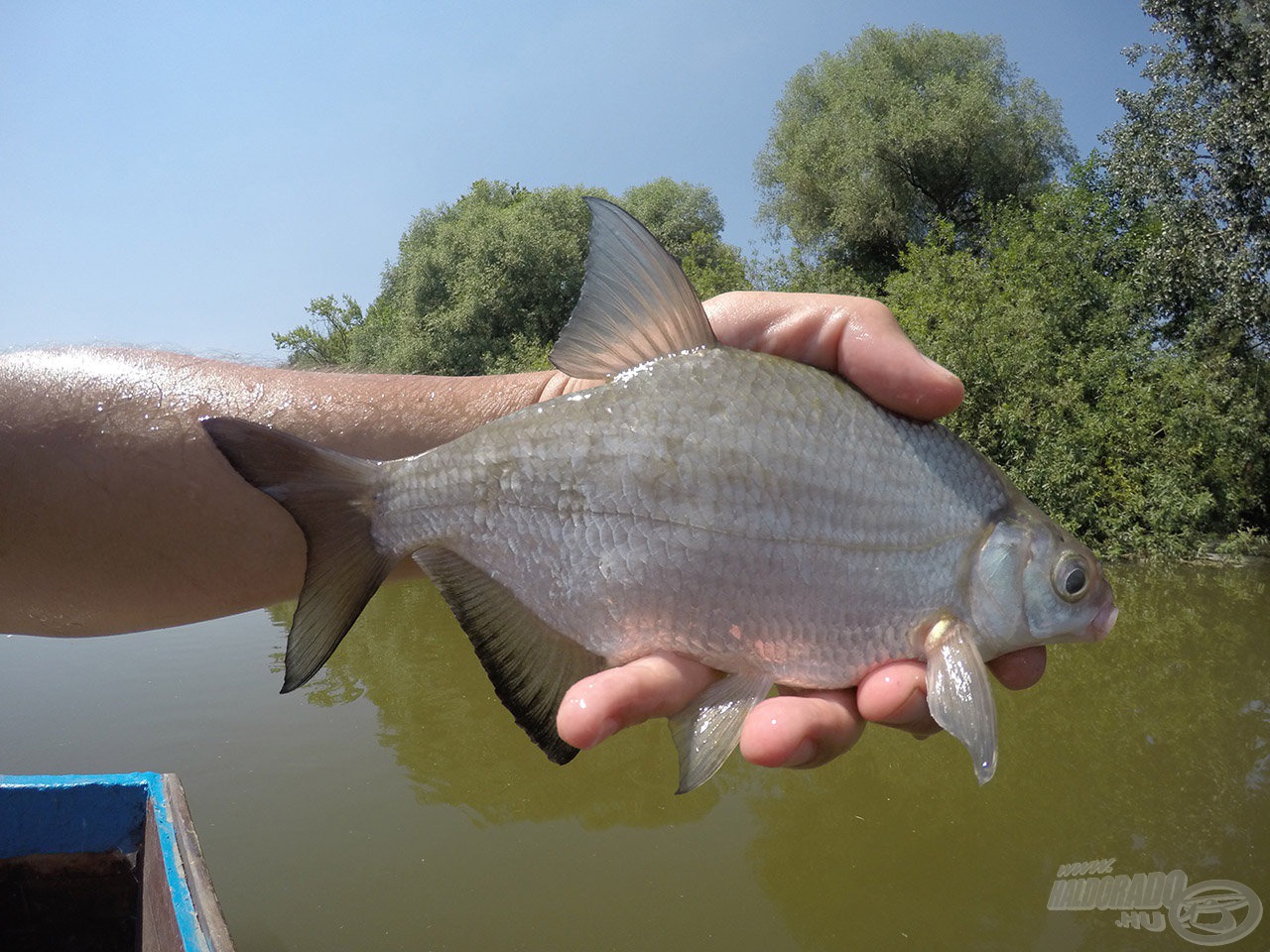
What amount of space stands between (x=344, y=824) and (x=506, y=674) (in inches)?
268

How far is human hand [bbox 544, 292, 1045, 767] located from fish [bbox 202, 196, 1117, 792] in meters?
0.05

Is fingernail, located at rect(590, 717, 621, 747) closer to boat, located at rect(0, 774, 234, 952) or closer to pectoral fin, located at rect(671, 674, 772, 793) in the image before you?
pectoral fin, located at rect(671, 674, 772, 793)

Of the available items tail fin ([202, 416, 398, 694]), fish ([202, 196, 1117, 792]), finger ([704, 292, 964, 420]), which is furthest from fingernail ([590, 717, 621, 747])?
finger ([704, 292, 964, 420])

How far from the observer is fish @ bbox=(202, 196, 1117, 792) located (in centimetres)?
182

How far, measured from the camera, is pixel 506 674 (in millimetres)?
1879

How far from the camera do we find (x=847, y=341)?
2.12 meters

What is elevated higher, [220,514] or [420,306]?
[420,306]

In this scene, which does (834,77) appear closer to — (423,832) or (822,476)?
(423,832)

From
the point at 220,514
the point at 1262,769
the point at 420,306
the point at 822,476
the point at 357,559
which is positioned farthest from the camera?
the point at 420,306

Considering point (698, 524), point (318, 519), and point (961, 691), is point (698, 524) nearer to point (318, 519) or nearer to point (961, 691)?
point (961, 691)

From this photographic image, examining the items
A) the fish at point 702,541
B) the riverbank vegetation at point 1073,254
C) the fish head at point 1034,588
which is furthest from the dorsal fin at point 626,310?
the riverbank vegetation at point 1073,254

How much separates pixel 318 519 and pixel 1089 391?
1835cm

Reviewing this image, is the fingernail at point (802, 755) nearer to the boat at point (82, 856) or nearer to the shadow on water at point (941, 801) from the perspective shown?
the boat at point (82, 856)

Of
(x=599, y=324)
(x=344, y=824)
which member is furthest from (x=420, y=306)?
(x=599, y=324)
